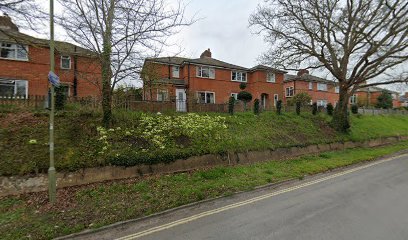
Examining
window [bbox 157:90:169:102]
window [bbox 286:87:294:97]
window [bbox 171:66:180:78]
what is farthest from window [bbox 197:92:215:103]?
window [bbox 286:87:294:97]

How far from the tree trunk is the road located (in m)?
13.3

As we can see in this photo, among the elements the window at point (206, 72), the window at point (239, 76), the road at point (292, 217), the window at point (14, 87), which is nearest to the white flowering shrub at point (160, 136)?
the road at point (292, 217)

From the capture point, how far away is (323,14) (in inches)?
774

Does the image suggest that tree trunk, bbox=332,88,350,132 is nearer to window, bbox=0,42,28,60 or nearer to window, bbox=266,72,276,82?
window, bbox=266,72,276,82

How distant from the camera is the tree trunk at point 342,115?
2131 cm

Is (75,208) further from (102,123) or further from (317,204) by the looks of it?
(317,204)

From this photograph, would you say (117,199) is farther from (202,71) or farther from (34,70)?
(202,71)

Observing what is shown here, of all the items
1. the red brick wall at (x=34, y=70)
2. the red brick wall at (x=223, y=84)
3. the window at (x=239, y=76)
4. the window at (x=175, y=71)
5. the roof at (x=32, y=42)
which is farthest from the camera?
the window at (x=239, y=76)

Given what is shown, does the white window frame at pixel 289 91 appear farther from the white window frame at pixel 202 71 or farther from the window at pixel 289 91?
the white window frame at pixel 202 71

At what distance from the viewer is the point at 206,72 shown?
2877 centimetres

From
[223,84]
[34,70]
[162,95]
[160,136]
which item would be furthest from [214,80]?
[160,136]

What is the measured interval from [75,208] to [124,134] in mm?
4657

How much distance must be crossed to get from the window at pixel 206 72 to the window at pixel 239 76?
3135 millimetres

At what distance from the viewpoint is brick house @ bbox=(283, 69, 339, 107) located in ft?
132
